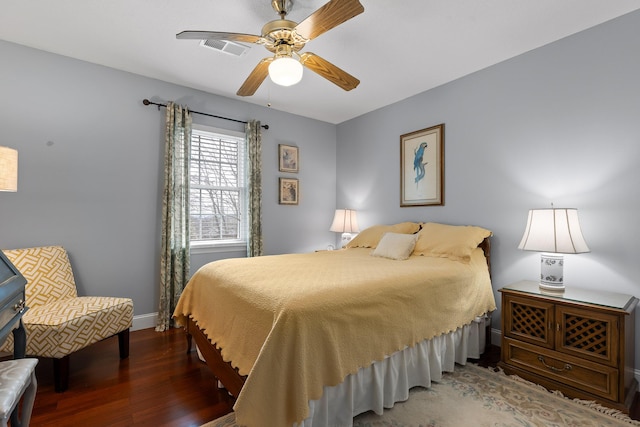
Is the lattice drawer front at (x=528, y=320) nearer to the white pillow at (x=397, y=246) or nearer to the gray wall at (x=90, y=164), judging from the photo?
the white pillow at (x=397, y=246)

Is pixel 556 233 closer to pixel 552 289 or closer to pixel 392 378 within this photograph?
pixel 552 289

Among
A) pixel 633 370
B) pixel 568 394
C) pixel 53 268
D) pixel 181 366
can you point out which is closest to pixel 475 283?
pixel 568 394

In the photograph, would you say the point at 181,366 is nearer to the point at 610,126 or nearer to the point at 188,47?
the point at 188,47

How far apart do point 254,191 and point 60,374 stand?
2.44 m

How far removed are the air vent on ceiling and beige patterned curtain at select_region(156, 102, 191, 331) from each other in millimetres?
969

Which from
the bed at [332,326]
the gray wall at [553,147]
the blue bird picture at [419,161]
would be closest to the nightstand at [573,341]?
the bed at [332,326]

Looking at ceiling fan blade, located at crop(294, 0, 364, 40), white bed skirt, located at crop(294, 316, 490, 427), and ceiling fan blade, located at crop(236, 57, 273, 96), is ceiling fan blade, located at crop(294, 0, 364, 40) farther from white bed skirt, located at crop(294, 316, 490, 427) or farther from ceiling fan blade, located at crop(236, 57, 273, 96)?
white bed skirt, located at crop(294, 316, 490, 427)

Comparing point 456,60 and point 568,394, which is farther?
point 456,60

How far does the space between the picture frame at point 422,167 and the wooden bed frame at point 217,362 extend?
58.2 inches

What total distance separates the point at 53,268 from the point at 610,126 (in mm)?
4567

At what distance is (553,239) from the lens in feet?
7.07

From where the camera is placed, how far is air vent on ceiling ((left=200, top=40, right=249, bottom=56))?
2.58 meters

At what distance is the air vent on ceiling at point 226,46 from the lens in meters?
2.58

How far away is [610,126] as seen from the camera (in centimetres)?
226
